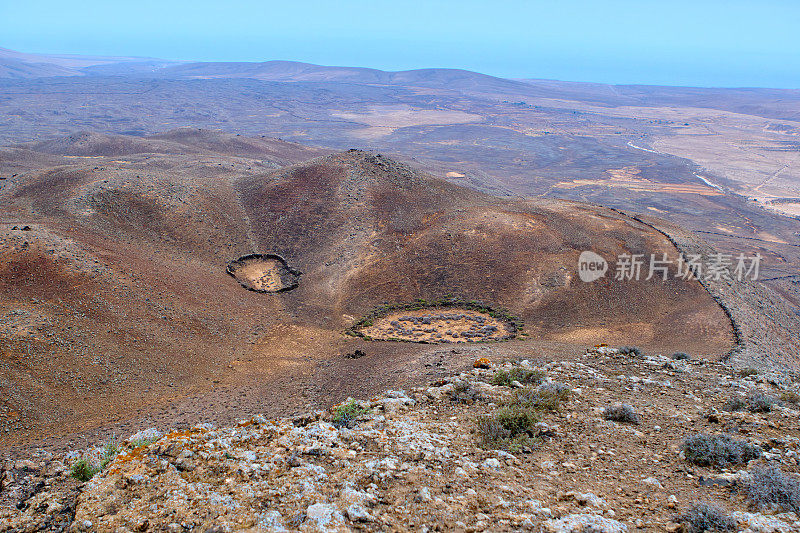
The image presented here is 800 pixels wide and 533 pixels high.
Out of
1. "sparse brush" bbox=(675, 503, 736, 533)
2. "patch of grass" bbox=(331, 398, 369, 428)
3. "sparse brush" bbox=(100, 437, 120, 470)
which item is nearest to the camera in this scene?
"sparse brush" bbox=(675, 503, 736, 533)

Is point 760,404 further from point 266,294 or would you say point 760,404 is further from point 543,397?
point 266,294

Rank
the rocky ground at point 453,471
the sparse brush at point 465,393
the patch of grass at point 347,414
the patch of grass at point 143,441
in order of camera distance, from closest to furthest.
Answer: the rocky ground at point 453,471 < the patch of grass at point 143,441 < the patch of grass at point 347,414 < the sparse brush at point 465,393

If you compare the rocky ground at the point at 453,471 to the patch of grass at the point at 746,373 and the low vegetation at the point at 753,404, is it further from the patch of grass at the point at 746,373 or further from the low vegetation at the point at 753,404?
the patch of grass at the point at 746,373

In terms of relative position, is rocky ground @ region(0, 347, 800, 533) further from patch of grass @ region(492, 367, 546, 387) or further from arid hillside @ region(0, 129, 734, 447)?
arid hillside @ region(0, 129, 734, 447)

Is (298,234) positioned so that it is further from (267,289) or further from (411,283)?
(411,283)

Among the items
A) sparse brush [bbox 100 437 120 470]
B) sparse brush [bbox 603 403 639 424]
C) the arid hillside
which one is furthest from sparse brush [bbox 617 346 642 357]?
sparse brush [bbox 100 437 120 470]

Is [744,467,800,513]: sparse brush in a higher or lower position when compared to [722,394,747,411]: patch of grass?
higher

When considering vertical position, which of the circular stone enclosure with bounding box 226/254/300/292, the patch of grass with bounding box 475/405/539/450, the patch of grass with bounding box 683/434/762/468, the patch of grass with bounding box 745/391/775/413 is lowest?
the circular stone enclosure with bounding box 226/254/300/292

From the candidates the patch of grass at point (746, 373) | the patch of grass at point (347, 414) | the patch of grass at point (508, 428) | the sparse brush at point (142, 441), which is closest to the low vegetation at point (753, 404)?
the patch of grass at point (746, 373)
